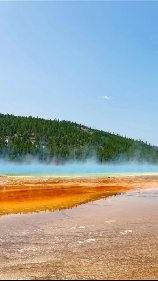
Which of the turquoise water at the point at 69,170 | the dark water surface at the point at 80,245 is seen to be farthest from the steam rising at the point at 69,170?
the dark water surface at the point at 80,245

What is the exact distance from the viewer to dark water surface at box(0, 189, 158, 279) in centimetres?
623

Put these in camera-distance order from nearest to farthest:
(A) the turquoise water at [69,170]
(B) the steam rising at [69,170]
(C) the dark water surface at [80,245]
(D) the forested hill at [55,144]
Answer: (C) the dark water surface at [80,245] → (A) the turquoise water at [69,170] → (B) the steam rising at [69,170] → (D) the forested hill at [55,144]

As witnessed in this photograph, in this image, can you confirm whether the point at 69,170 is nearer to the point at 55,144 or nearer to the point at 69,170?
the point at 69,170

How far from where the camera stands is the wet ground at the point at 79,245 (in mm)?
6232

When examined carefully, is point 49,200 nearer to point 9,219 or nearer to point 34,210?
point 34,210

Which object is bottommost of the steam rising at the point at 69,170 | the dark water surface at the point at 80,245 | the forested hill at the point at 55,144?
the steam rising at the point at 69,170

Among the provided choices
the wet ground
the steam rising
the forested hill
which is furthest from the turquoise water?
the wet ground

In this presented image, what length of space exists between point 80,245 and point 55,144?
130968 mm

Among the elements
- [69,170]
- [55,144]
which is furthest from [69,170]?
[55,144]

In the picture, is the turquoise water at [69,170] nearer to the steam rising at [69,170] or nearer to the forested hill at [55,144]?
the steam rising at [69,170]

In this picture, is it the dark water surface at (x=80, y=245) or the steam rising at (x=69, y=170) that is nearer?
the dark water surface at (x=80, y=245)

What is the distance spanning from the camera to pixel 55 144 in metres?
138

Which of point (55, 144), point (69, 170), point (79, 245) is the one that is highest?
point (55, 144)

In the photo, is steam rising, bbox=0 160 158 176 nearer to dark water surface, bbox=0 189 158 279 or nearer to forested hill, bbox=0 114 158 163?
forested hill, bbox=0 114 158 163
